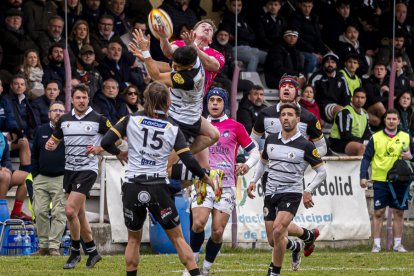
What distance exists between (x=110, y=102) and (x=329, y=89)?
17.2ft

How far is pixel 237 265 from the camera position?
15.8 metres

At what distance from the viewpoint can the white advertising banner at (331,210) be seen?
20422 millimetres

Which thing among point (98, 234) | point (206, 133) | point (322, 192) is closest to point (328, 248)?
point (322, 192)

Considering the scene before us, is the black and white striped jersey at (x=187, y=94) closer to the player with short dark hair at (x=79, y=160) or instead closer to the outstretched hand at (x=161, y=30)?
the outstretched hand at (x=161, y=30)

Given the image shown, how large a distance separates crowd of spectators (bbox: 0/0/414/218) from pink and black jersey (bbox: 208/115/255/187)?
4724mm

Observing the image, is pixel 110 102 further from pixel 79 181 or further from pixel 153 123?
pixel 153 123

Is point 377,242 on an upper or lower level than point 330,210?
lower

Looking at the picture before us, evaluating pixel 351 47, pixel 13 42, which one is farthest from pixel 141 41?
pixel 351 47

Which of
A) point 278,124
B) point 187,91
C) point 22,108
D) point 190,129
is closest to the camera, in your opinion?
point 187,91

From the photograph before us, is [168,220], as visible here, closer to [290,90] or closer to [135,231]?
[135,231]

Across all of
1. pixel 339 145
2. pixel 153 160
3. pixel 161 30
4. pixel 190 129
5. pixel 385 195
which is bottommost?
pixel 385 195

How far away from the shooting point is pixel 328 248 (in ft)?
69.7

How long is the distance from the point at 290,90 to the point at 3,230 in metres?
5.34

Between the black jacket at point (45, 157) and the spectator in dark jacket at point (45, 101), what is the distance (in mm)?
1577
